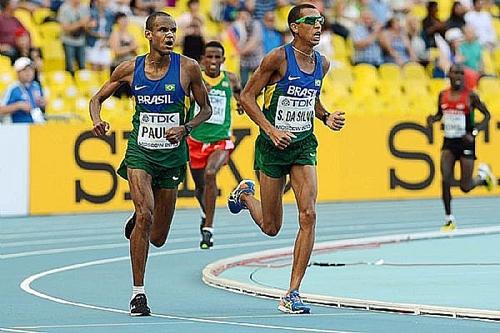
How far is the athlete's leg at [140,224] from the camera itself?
11.7 metres

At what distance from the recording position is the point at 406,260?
52.3ft

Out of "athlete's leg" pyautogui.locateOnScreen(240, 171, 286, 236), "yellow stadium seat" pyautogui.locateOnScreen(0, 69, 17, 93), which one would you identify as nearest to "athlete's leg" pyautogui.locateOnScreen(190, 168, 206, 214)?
"yellow stadium seat" pyautogui.locateOnScreen(0, 69, 17, 93)

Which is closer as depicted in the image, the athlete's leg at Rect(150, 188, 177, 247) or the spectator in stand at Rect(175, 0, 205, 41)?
the athlete's leg at Rect(150, 188, 177, 247)

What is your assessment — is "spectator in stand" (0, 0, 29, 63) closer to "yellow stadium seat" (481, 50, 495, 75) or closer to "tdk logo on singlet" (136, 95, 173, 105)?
"yellow stadium seat" (481, 50, 495, 75)

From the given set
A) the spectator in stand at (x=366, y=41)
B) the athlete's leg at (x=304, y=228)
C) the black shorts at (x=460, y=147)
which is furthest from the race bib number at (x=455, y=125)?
the athlete's leg at (x=304, y=228)

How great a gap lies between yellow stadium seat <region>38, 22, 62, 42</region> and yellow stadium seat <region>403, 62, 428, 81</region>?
7405 millimetres

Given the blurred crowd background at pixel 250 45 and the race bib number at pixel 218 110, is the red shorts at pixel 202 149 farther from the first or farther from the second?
the blurred crowd background at pixel 250 45

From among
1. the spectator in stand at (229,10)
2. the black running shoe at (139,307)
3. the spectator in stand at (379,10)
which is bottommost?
the black running shoe at (139,307)

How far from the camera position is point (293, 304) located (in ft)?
38.2

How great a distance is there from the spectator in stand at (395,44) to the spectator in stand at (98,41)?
20.7 ft

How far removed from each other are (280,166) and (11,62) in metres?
11.6

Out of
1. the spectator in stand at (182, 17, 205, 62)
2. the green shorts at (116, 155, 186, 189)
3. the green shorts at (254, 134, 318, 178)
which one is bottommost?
the green shorts at (116, 155, 186, 189)

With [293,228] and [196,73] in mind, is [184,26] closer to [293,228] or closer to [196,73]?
[293,228]

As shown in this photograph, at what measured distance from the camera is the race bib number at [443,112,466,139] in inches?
807
